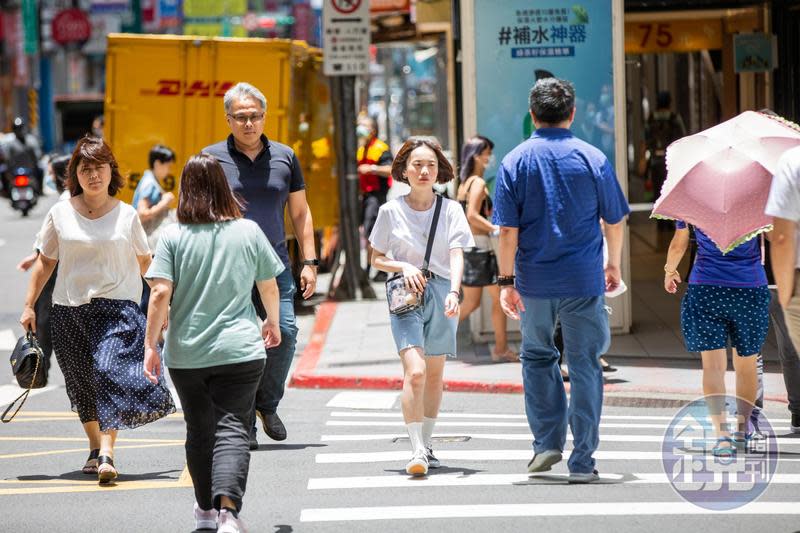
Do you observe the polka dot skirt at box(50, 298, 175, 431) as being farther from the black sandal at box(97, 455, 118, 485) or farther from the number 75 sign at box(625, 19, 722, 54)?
the number 75 sign at box(625, 19, 722, 54)

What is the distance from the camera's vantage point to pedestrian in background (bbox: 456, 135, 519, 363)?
1138 cm

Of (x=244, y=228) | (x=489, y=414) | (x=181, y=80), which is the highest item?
(x=181, y=80)

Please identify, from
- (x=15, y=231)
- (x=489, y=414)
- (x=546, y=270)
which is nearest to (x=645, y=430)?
(x=489, y=414)

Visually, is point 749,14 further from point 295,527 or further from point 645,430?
point 295,527

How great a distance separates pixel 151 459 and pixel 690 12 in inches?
480

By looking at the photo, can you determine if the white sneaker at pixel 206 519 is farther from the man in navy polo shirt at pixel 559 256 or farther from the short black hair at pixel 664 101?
the short black hair at pixel 664 101

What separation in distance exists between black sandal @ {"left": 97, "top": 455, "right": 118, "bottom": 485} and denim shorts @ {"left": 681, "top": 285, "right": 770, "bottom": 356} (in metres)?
3.16

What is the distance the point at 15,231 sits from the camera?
2689 centimetres

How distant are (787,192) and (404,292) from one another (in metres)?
2.27

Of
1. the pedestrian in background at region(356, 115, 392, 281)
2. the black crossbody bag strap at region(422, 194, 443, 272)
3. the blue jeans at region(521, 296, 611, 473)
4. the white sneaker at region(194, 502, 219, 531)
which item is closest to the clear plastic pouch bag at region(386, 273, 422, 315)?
the black crossbody bag strap at region(422, 194, 443, 272)

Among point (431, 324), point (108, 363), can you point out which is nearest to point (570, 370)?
point (431, 324)

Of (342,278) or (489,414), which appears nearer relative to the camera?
(489,414)

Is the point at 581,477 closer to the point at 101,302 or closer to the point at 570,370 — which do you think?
the point at 570,370

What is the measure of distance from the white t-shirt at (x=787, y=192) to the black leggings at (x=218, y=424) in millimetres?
2277
